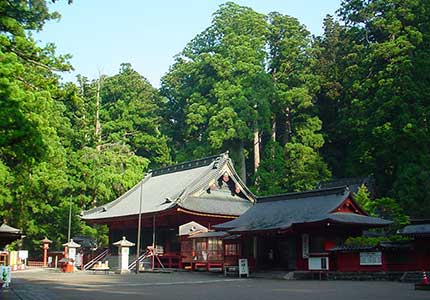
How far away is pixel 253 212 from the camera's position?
33500mm

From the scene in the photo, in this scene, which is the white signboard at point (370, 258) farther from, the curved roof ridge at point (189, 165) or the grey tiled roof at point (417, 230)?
the curved roof ridge at point (189, 165)

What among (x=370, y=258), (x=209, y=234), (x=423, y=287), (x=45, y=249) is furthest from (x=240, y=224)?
(x=45, y=249)

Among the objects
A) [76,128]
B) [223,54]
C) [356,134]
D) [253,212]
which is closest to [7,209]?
[76,128]

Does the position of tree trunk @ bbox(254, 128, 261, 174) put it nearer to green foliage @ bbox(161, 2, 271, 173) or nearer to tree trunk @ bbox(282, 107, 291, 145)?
green foliage @ bbox(161, 2, 271, 173)

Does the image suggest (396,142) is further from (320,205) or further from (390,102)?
(320,205)

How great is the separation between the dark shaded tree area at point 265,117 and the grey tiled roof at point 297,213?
346 inches

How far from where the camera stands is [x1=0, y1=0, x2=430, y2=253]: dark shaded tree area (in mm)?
45094

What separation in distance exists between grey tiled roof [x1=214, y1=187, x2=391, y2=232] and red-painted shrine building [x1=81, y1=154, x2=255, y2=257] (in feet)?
17.0

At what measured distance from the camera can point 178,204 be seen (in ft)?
118

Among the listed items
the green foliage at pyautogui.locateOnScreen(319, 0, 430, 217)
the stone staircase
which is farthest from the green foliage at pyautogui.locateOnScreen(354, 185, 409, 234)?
the stone staircase

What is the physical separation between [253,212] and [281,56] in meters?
29.4

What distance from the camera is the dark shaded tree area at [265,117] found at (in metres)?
45.1

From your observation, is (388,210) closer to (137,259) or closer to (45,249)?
(137,259)

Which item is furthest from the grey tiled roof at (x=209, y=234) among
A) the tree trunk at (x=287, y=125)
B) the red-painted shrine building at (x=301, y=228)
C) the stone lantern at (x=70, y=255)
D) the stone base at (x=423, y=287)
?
the tree trunk at (x=287, y=125)
